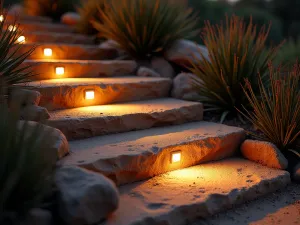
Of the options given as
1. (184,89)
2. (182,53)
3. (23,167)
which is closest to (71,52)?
(182,53)

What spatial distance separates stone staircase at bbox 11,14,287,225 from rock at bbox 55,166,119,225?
15 cm

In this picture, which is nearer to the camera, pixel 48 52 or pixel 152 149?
pixel 152 149

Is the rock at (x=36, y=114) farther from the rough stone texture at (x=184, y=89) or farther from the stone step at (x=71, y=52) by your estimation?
the rough stone texture at (x=184, y=89)

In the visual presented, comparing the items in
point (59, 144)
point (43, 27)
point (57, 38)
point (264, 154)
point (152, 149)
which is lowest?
point (264, 154)

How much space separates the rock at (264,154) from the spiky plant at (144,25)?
6.29ft

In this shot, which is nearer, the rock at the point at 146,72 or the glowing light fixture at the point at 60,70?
the glowing light fixture at the point at 60,70

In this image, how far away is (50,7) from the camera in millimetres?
6625

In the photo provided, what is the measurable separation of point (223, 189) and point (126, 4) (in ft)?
9.55

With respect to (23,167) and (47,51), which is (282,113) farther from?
(47,51)

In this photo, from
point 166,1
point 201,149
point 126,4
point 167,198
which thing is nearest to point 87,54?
point 126,4

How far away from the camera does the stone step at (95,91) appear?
3.06 m

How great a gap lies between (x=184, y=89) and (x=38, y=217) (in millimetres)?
2486

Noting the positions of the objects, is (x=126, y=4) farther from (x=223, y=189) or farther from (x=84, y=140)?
(x=223, y=189)

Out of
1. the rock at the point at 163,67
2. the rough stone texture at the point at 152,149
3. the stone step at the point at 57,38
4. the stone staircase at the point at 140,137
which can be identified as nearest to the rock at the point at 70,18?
the stone step at the point at 57,38
